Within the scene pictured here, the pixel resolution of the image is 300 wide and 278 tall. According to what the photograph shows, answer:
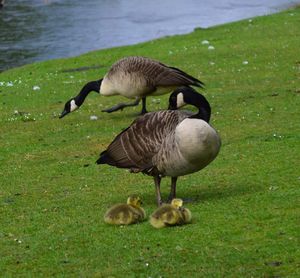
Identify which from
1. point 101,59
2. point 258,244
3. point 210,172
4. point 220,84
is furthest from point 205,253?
point 101,59

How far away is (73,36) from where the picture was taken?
32781 mm

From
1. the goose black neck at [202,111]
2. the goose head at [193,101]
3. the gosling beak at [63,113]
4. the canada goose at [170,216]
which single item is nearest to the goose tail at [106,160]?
the goose head at [193,101]

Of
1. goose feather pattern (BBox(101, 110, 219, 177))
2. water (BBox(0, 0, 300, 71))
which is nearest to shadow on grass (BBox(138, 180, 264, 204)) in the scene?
goose feather pattern (BBox(101, 110, 219, 177))

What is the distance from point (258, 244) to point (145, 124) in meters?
2.09

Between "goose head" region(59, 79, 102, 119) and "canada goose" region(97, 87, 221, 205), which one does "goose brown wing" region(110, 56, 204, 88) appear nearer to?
"goose head" region(59, 79, 102, 119)

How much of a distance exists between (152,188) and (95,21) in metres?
27.4

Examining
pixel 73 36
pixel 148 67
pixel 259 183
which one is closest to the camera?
pixel 259 183

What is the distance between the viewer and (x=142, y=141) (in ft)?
27.7

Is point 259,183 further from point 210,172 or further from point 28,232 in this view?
point 28,232

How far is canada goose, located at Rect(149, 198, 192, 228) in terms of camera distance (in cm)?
755

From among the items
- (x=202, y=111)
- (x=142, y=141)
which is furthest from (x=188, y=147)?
(x=142, y=141)

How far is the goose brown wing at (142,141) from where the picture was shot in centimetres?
832

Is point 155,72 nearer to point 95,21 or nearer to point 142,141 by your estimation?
point 142,141

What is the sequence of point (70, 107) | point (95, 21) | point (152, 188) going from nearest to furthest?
point (152, 188) → point (70, 107) → point (95, 21)
